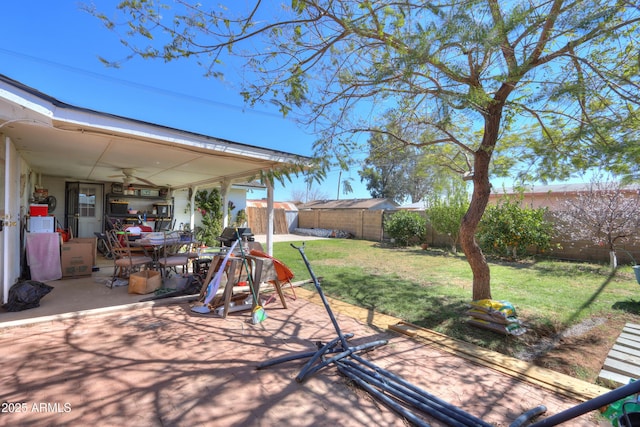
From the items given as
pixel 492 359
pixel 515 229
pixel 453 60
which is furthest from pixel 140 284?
pixel 515 229

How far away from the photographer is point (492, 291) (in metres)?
5.42

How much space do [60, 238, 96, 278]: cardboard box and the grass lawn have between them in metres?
4.18

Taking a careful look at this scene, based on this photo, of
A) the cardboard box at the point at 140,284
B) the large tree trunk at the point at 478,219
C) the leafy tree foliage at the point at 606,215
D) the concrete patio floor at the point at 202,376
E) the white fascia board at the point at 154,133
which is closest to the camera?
the concrete patio floor at the point at 202,376

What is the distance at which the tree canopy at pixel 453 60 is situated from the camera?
3059 millimetres

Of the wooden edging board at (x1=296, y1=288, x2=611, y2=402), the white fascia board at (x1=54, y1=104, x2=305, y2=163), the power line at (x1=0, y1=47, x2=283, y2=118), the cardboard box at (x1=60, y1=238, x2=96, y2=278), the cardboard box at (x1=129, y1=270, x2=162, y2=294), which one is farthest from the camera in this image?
the power line at (x1=0, y1=47, x2=283, y2=118)

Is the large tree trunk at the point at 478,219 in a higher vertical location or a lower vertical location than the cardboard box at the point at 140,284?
higher

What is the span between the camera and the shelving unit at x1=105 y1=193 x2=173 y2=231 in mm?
9516

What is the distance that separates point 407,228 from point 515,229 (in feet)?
13.6

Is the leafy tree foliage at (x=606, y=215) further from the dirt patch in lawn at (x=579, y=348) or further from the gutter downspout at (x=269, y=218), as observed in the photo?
the gutter downspout at (x=269, y=218)

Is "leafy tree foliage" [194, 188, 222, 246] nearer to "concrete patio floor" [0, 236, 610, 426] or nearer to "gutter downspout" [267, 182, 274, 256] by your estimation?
"gutter downspout" [267, 182, 274, 256]

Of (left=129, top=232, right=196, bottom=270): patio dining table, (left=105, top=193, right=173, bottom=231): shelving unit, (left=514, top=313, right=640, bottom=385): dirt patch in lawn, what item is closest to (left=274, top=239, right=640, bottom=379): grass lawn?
(left=514, top=313, right=640, bottom=385): dirt patch in lawn

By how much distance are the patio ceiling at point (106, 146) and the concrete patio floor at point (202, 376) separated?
228 centimetres

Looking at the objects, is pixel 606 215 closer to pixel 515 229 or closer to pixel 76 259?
pixel 515 229

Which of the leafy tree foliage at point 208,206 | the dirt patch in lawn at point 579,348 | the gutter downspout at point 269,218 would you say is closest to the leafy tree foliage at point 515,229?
the dirt patch in lawn at point 579,348
